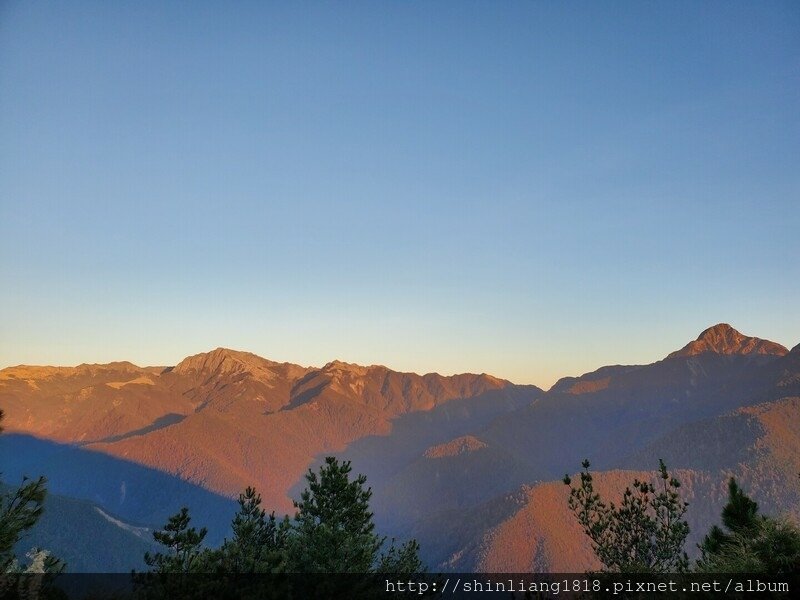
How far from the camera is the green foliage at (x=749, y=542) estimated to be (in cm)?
1578

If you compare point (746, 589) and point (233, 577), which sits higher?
point (746, 589)

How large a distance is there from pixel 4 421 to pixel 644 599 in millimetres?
17775

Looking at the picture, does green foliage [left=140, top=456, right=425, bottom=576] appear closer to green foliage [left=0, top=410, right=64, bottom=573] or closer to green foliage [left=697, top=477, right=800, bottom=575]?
green foliage [left=0, top=410, right=64, bottom=573]

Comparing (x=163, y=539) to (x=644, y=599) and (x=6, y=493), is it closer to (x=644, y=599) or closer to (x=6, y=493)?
(x=6, y=493)

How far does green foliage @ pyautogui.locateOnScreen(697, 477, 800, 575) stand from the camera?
15.8m

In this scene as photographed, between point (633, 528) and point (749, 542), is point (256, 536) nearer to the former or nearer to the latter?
point (633, 528)

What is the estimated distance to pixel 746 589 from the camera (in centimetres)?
1534

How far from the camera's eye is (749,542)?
17.0 m

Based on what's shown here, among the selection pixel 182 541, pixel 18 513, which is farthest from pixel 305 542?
pixel 18 513

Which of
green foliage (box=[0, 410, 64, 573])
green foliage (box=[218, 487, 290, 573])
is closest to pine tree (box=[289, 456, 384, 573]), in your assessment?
green foliage (box=[218, 487, 290, 573])

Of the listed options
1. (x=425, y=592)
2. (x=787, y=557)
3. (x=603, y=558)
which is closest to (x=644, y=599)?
(x=787, y=557)

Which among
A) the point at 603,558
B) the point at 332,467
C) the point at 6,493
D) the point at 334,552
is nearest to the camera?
the point at 6,493

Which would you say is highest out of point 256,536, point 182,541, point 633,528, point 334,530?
point 633,528

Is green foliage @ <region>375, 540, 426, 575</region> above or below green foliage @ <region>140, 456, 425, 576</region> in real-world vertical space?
below
